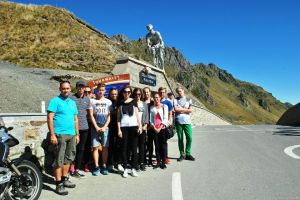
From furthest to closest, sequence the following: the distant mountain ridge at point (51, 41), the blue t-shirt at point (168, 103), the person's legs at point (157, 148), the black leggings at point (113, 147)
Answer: the distant mountain ridge at point (51, 41)
the blue t-shirt at point (168, 103)
the person's legs at point (157, 148)
the black leggings at point (113, 147)

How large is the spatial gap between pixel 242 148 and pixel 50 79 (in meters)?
14.7

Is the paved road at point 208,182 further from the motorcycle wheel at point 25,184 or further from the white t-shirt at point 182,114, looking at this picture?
the white t-shirt at point 182,114

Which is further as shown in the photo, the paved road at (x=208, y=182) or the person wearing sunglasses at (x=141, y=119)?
the person wearing sunglasses at (x=141, y=119)

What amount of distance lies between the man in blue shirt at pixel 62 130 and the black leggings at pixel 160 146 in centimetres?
227

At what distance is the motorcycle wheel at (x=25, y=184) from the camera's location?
13.7 ft

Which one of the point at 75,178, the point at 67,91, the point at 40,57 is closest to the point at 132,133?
the point at 75,178

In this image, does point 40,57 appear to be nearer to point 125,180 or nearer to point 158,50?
point 158,50

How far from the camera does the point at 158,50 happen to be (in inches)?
898

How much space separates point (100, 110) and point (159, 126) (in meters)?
1.50

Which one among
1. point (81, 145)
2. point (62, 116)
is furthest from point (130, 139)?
point (62, 116)

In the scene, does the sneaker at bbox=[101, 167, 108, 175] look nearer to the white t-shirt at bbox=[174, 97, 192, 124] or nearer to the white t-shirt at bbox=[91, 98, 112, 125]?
the white t-shirt at bbox=[91, 98, 112, 125]

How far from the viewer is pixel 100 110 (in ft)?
20.7

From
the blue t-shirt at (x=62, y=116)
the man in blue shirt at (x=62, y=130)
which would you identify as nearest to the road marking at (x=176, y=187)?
the man in blue shirt at (x=62, y=130)

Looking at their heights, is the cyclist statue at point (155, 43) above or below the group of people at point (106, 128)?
above
